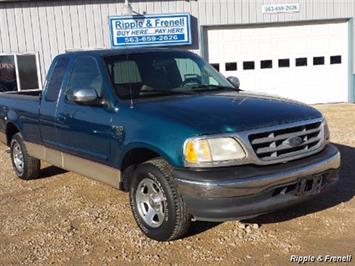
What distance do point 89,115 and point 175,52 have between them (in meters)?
1.39

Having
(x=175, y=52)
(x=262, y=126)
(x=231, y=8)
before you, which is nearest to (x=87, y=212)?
(x=175, y=52)

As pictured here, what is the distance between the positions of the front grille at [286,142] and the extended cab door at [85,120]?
157cm

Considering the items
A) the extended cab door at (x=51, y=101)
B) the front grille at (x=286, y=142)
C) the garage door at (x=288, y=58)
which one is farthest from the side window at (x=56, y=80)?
the garage door at (x=288, y=58)

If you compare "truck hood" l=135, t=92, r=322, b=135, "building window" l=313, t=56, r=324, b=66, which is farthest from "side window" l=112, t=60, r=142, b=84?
"building window" l=313, t=56, r=324, b=66

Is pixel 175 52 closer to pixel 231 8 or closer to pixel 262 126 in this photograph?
pixel 262 126

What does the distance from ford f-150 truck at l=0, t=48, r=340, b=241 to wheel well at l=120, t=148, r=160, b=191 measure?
0.01m

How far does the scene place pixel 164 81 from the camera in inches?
215

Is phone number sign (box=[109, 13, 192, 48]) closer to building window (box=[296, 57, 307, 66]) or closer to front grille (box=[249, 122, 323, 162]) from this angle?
building window (box=[296, 57, 307, 66])

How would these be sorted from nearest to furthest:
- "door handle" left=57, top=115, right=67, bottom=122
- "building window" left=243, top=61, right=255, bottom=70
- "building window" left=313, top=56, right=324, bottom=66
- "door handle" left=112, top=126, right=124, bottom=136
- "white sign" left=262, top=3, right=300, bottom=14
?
"door handle" left=112, top=126, right=124, bottom=136 → "door handle" left=57, top=115, right=67, bottom=122 → "white sign" left=262, top=3, right=300, bottom=14 → "building window" left=243, top=61, right=255, bottom=70 → "building window" left=313, top=56, right=324, bottom=66

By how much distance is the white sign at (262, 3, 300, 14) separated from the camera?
16.6 metres

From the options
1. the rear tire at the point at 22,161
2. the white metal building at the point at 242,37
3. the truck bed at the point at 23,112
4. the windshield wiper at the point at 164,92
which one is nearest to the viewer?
the windshield wiper at the point at 164,92

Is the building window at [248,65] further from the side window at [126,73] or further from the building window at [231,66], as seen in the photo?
the side window at [126,73]

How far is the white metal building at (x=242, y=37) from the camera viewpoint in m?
15.2

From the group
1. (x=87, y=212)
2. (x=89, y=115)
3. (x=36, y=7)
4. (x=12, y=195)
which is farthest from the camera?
(x=36, y=7)
